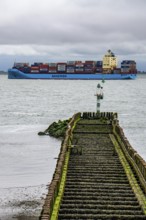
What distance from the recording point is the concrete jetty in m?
14.0

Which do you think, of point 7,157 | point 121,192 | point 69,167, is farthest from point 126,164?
point 7,157

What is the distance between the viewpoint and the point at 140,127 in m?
56.0

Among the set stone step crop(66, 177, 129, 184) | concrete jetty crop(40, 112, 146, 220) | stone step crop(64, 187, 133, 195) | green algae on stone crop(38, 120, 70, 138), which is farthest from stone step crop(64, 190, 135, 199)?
green algae on stone crop(38, 120, 70, 138)

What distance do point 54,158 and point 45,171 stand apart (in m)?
4.76

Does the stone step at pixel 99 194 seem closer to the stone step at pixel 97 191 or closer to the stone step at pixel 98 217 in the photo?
the stone step at pixel 97 191

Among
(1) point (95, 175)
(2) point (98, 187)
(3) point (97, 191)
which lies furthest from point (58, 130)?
(3) point (97, 191)

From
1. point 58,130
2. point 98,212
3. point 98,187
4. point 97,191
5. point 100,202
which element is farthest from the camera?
point 58,130

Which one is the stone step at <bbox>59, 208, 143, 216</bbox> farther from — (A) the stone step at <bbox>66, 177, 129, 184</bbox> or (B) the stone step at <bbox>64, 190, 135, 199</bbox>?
(A) the stone step at <bbox>66, 177, 129, 184</bbox>

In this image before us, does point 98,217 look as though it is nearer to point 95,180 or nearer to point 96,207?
point 96,207

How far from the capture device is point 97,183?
17344mm

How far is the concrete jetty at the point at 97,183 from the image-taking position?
1398 cm

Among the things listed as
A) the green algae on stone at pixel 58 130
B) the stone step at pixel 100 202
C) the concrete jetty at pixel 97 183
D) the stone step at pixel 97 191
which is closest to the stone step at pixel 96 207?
the concrete jetty at pixel 97 183

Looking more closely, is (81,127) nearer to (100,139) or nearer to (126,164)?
(100,139)

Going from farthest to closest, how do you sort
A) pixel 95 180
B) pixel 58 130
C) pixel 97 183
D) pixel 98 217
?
pixel 58 130
pixel 95 180
pixel 97 183
pixel 98 217
